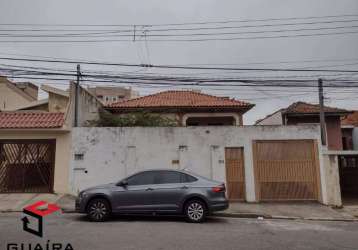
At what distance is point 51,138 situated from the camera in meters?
12.7

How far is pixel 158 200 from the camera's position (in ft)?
27.6

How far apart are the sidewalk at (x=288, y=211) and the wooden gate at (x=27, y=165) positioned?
8075 millimetres

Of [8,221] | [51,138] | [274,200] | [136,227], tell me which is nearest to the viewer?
[136,227]

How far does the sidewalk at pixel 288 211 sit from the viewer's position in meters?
9.70

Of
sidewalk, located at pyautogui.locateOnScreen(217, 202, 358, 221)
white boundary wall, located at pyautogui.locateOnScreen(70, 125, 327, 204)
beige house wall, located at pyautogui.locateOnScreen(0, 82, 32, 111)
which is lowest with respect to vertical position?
sidewalk, located at pyautogui.locateOnScreen(217, 202, 358, 221)

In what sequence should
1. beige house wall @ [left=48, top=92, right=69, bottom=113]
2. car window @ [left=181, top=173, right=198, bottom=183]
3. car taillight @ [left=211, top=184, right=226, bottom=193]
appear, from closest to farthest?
car taillight @ [left=211, top=184, right=226, bottom=193] < car window @ [left=181, top=173, right=198, bottom=183] < beige house wall @ [left=48, top=92, right=69, bottom=113]

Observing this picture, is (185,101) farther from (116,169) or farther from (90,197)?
(90,197)

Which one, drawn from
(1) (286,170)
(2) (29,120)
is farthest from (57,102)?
(1) (286,170)

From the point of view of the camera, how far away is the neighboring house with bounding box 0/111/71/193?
12406 mm

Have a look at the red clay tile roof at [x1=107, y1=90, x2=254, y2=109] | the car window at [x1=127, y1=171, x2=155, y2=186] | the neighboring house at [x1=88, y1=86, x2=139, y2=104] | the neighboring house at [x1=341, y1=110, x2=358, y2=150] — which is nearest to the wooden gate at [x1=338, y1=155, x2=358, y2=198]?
the neighboring house at [x1=341, y1=110, x2=358, y2=150]

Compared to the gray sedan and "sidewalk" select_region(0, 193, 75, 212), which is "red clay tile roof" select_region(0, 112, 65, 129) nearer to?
"sidewalk" select_region(0, 193, 75, 212)

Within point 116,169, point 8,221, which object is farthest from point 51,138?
point 8,221

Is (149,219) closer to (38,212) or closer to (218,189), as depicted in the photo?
(218,189)

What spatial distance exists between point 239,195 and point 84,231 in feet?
23.3
